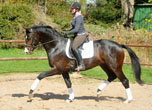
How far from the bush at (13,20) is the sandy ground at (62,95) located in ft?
19.6

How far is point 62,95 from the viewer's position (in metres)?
7.37

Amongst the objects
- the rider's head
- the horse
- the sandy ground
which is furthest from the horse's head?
the sandy ground

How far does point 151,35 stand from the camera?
12914 millimetres

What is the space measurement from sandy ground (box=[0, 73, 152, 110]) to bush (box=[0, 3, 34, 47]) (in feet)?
19.6

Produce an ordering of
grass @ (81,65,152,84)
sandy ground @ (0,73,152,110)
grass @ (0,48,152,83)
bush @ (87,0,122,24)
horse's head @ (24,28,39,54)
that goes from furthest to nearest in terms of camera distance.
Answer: bush @ (87,0,122,24)
grass @ (0,48,152,83)
grass @ (81,65,152,84)
horse's head @ (24,28,39,54)
sandy ground @ (0,73,152,110)

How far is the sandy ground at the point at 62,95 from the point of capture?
6.08 m

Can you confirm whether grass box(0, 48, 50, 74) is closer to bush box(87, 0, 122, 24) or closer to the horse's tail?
the horse's tail

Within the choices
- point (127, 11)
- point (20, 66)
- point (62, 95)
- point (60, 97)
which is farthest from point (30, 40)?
point (127, 11)

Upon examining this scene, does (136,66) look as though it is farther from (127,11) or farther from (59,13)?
(127,11)

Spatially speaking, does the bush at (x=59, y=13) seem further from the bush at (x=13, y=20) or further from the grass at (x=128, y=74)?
A: the grass at (x=128, y=74)

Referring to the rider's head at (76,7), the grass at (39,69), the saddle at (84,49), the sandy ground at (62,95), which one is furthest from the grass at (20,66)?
the rider's head at (76,7)

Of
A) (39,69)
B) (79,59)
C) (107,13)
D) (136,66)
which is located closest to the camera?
(79,59)

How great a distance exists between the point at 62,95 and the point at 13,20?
9.04 meters

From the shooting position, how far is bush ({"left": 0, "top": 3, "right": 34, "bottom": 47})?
14703mm
